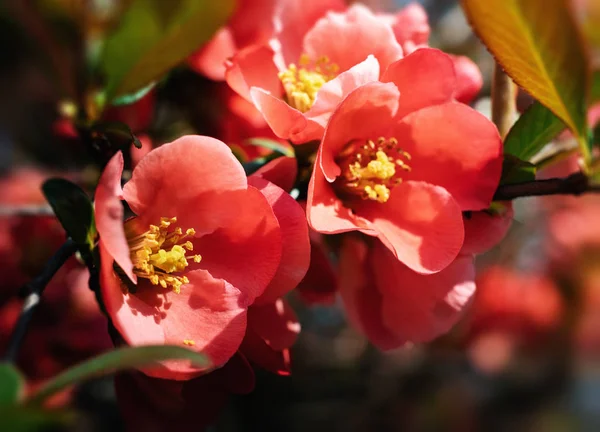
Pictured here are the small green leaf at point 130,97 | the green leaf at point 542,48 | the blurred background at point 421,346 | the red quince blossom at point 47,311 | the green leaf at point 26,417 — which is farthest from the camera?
the blurred background at point 421,346

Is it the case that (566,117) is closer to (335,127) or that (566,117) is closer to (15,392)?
(335,127)

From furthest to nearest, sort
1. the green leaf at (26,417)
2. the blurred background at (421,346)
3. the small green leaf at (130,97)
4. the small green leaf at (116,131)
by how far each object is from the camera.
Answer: the blurred background at (421,346) → the small green leaf at (130,97) → the small green leaf at (116,131) → the green leaf at (26,417)

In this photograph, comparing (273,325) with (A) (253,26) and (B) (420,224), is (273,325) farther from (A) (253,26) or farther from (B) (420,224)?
(A) (253,26)

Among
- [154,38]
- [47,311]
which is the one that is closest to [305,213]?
[154,38]

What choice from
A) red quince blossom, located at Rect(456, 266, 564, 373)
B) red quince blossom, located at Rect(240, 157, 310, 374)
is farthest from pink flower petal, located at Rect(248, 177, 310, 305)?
red quince blossom, located at Rect(456, 266, 564, 373)

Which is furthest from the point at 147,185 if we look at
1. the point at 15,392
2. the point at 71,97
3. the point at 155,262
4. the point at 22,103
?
the point at 22,103

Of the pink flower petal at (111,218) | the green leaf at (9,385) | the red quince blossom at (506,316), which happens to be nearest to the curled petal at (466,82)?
the pink flower petal at (111,218)

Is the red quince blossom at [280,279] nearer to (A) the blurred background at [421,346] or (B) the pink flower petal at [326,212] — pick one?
(B) the pink flower petal at [326,212]

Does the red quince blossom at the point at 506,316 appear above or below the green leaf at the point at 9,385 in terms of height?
below
